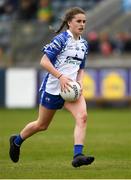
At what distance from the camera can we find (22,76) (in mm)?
26891

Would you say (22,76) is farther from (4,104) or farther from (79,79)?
(79,79)

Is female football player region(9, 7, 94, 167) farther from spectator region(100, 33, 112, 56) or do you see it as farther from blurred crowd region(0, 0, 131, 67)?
spectator region(100, 33, 112, 56)

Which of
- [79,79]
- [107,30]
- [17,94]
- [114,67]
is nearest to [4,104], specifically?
[17,94]

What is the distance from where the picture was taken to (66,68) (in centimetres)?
1114

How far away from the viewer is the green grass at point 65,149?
33.8 ft

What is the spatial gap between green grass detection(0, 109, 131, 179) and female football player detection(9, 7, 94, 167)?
0.57m

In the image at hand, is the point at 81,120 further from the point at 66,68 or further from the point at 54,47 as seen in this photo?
the point at 54,47

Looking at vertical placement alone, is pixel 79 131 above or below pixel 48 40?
below

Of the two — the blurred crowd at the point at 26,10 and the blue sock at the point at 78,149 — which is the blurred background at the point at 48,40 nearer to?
the blurred crowd at the point at 26,10

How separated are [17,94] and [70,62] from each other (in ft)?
51.8

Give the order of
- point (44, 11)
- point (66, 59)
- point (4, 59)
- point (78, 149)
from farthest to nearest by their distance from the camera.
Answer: point (44, 11) < point (4, 59) < point (66, 59) < point (78, 149)

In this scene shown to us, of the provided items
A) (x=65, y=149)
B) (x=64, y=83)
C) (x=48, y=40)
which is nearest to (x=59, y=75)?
(x=64, y=83)

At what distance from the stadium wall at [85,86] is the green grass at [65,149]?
2.96 m

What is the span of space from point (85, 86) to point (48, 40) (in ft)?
8.38
